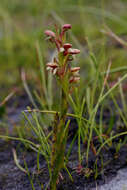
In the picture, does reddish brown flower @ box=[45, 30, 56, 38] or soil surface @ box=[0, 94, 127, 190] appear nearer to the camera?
reddish brown flower @ box=[45, 30, 56, 38]

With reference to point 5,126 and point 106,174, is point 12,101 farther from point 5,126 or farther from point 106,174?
point 106,174

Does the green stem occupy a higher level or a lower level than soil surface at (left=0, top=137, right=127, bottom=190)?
higher

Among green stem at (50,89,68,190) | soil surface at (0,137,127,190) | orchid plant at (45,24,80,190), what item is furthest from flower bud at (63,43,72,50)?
soil surface at (0,137,127,190)

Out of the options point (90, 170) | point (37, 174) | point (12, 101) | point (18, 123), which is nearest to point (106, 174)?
point (90, 170)

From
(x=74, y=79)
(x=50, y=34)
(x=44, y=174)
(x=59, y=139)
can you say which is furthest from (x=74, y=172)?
(x=50, y=34)

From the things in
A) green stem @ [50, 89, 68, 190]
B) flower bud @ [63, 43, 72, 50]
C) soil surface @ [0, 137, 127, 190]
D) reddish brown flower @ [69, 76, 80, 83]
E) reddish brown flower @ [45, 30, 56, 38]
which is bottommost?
soil surface @ [0, 137, 127, 190]

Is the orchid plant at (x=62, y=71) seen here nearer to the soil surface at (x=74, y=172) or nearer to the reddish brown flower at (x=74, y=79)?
the reddish brown flower at (x=74, y=79)

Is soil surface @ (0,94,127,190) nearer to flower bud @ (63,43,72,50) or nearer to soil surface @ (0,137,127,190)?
soil surface @ (0,137,127,190)

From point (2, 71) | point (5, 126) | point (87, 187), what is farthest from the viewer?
point (2, 71)

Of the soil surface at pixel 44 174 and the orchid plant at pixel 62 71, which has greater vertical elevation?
the orchid plant at pixel 62 71

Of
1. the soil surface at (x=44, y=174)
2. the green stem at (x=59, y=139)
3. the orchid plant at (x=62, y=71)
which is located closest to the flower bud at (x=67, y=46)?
the orchid plant at (x=62, y=71)

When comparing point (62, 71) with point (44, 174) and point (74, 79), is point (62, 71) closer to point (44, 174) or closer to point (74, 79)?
point (74, 79)
